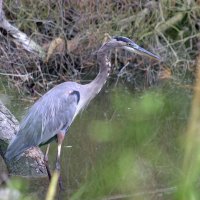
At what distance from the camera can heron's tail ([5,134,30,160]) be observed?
186 inches

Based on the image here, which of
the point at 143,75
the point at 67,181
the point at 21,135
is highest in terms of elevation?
the point at 21,135

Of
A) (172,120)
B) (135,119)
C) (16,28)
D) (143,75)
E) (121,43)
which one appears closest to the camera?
(135,119)

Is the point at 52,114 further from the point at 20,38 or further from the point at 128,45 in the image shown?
the point at 20,38

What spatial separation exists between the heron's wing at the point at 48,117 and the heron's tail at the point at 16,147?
0.01 metres

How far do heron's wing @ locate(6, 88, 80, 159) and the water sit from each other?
30 centimetres

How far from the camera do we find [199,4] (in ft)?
30.0

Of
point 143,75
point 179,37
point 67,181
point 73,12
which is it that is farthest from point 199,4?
point 67,181

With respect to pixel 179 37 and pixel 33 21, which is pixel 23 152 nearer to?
pixel 33 21

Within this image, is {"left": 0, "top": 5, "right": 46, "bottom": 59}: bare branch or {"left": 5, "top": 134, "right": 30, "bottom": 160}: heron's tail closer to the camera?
{"left": 5, "top": 134, "right": 30, "bottom": 160}: heron's tail

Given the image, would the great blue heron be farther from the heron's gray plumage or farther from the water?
the water

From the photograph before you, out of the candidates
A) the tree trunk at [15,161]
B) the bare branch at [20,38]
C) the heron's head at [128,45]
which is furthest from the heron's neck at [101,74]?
the bare branch at [20,38]

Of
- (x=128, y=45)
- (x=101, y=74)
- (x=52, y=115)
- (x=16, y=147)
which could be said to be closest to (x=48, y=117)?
(x=52, y=115)

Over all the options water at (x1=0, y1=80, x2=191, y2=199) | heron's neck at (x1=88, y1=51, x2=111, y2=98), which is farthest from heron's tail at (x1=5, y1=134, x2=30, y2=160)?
heron's neck at (x1=88, y1=51, x2=111, y2=98)

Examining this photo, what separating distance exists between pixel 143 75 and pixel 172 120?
248 centimetres
